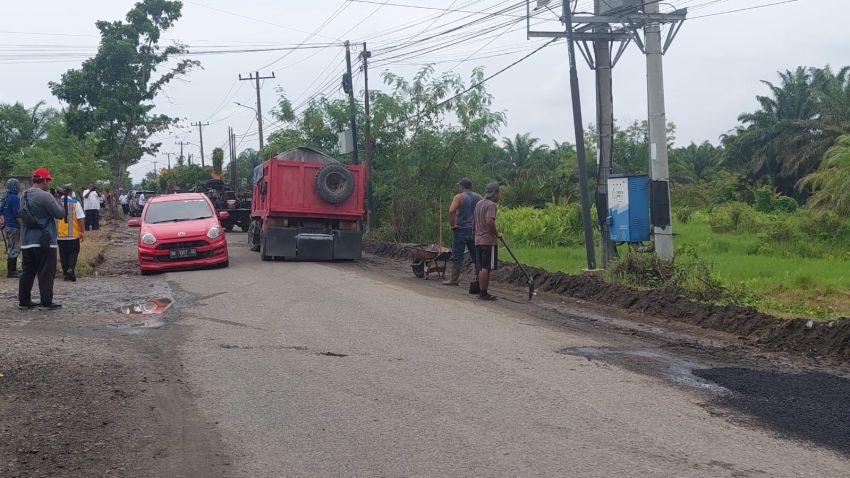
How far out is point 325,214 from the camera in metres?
20.9

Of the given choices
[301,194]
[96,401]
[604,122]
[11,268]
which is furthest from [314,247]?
[96,401]

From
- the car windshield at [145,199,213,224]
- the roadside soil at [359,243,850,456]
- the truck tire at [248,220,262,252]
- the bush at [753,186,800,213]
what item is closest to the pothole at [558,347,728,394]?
the roadside soil at [359,243,850,456]

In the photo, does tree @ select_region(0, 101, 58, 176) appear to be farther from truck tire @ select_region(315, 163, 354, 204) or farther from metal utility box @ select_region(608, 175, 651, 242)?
metal utility box @ select_region(608, 175, 651, 242)

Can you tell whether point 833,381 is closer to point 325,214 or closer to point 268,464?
point 268,464

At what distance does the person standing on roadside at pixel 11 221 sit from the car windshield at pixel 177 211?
10.2 ft

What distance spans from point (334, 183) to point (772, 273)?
33.1ft

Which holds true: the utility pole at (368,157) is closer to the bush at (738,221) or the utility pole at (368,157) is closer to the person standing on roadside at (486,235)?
the bush at (738,221)

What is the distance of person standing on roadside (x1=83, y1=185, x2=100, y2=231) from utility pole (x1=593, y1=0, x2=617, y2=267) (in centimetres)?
1965

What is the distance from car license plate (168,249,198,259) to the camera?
58.5ft

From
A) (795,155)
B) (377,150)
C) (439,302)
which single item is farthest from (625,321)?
(795,155)

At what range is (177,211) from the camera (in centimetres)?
1906

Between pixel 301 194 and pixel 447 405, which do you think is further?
pixel 301 194

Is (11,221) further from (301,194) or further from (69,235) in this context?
(301,194)

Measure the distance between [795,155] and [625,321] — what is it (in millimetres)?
38508
